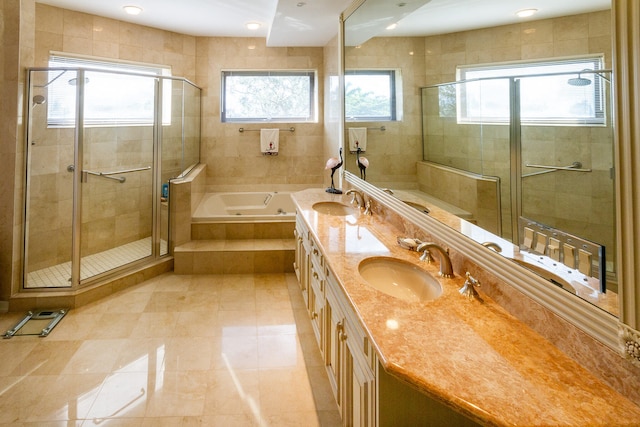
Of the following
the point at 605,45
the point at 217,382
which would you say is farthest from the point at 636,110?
the point at 217,382

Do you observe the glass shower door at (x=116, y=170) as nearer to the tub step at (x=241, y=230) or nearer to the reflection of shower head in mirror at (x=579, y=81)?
the tub step at (x=241, y=230)

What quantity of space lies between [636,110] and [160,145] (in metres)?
3.81

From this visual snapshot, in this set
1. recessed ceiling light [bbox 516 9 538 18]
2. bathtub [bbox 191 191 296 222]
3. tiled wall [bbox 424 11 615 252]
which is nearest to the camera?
tiled wall [bbox 424 11 615 252]

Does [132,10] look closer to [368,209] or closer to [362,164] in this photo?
[362,164]

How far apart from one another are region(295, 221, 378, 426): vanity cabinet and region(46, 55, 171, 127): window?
92.8 inches

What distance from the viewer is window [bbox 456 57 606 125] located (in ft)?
2.74

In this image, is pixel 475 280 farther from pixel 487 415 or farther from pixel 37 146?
pixel 37 146

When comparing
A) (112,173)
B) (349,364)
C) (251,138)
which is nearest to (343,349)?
(349,364)

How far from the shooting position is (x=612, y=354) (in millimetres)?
780

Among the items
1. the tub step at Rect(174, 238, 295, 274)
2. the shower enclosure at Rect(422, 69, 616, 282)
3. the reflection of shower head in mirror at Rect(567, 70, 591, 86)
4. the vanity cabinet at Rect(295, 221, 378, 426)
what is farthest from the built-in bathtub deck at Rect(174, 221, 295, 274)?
the reflection of shower head in mirror at Rect(567, 70, 591, 86)

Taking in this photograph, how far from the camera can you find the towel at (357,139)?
2.80 m

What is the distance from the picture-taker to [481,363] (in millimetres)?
865

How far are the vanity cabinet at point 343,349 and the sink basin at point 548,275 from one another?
515 mm

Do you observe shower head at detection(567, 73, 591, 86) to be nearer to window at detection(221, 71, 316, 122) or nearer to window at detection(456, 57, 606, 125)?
window at detection(456, 57, 606, 125)
